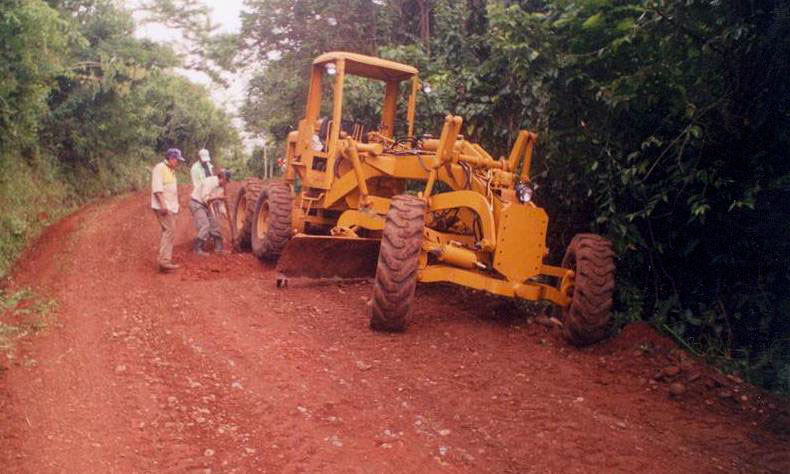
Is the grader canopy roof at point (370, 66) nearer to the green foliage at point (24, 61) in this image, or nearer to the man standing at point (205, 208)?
the man standing at point (205, 208)

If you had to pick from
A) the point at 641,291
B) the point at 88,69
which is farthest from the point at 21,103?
the point at 641,291

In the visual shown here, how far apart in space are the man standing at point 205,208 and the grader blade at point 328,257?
123 inches

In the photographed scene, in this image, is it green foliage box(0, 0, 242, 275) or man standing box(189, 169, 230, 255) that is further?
green foliage box(0, 0, 242, 275)

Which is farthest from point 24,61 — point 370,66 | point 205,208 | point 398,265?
point 398,265

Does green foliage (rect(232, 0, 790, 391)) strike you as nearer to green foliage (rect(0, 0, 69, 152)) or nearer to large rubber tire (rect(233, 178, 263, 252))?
large rubber tire (rect(233, 178, 263, 252))

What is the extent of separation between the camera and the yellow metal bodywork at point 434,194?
22.0 ft

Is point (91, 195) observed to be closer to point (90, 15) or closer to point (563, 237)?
point (90, 15)

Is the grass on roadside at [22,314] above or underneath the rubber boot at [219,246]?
underneath

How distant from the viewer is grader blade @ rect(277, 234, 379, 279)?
8.27 m

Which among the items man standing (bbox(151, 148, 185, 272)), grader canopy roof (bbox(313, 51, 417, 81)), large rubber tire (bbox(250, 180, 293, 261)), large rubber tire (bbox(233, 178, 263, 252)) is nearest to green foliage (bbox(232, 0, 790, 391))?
grader canopy roof (bbox(313, 51, 417, 81))

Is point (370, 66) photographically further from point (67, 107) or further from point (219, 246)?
point (67, 107)

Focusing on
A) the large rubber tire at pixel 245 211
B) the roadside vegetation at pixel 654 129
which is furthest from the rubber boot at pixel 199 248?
the roadside vegetation at pixel 654 129

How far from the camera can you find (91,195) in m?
18.7

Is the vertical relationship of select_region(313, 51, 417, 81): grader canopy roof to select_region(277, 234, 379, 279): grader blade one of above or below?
above
